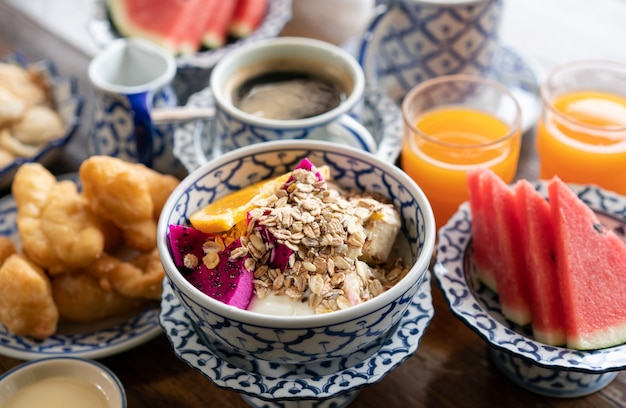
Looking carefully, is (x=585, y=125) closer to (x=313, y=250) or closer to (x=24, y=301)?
(x=313, y=250)

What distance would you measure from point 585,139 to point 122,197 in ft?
3.04

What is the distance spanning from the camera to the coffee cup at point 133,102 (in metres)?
1.51

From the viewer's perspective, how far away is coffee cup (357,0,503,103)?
1.62m

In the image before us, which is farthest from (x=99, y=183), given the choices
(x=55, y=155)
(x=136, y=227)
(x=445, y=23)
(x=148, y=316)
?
(x=445, y=23)

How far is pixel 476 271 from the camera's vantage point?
1.27 m

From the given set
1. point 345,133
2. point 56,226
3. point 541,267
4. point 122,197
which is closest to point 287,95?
point 345,133

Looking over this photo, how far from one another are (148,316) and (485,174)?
675mm

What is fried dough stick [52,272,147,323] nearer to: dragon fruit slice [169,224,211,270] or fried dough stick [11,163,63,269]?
fried dough stick [11,163,63,269]

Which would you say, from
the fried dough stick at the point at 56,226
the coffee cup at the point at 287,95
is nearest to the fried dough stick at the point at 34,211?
the fried dough stick at the point at 56,226

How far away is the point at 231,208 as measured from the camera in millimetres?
1082

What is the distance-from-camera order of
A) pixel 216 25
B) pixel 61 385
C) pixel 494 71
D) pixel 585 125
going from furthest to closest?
pixel 216 25 → pixel 494 71 → pixel 585 125 → pixel 61 385

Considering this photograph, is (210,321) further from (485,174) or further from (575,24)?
(575,24)

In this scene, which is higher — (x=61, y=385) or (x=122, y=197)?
(x=122, y=197)

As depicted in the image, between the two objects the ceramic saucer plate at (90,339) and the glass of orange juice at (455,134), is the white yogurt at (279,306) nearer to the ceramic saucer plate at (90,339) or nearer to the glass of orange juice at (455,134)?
the ceramic saucer plate at (90,339)
